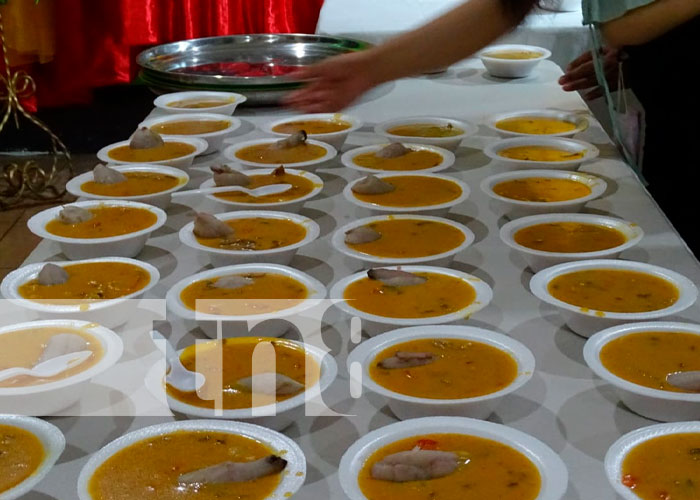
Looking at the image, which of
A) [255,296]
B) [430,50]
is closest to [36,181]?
[430,50]

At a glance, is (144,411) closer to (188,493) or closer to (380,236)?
(188,493)

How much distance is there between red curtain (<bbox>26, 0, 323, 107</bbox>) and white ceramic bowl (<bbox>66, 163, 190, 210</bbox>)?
8.76ft

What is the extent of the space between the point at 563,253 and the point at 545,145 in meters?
0.70

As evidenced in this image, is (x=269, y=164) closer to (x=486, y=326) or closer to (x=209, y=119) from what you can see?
(x=209, y=119)

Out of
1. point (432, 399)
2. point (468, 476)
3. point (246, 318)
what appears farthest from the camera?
point (246, 318)

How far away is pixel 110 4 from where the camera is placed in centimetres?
450

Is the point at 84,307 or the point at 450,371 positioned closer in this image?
the point at 450,371

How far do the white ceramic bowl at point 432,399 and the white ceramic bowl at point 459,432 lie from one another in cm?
3

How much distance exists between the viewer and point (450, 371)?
1155 mm

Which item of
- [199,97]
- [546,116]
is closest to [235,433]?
[546,116]

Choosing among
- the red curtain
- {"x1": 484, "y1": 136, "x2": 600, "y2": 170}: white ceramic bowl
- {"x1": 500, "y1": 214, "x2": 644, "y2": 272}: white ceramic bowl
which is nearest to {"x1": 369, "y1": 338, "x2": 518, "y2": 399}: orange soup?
{"x1": 500, "y1": 214, "x2": 644, "y2": 272}: white ceramic bowl

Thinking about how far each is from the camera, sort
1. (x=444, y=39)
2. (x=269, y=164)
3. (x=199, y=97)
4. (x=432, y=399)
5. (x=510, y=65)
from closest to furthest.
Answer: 1. (x=432, y=399)
2. (x=444, y=39)
3. (x=269, y=164)
4. (x=199, y=97)
5. (x=510, y=65)

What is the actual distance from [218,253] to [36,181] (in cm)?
294

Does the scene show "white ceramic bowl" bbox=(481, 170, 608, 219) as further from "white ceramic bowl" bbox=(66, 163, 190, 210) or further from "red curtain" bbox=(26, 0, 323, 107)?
"red curtain" bbox=(26, 0, 323, 107)
